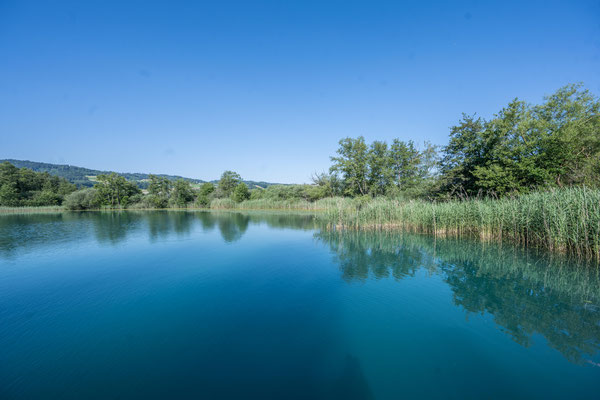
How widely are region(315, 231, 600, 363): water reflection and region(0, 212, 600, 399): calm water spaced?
0.05 meters

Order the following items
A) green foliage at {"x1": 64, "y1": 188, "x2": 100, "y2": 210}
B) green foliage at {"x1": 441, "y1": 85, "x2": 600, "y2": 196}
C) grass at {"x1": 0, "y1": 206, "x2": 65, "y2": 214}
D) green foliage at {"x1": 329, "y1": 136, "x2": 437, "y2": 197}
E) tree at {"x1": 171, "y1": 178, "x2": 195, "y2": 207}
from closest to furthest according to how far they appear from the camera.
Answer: green foliage at {"x1": 441, "y1": 85, "x2": 600, "y2": 196} → green foliage at {"x1": 329, "y1": 136, "x2": 437, "y2": 197} → grass at {"x1": 0, "y1": 206, "x2": 65, "y2": 214} → green foliage at {"x1": 64, "y1": 188, "x2": 100, "y2": 210} → tree at {"x1": 171, "y1": 178, "x2": 195, "y2": 207}

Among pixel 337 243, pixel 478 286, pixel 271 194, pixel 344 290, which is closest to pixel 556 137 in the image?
pixel 478 286

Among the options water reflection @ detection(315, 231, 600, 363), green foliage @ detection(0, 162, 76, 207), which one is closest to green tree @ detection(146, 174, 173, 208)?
green foliage @ detection(0, 162, 76, 207)

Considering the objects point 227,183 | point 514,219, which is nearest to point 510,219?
point 514,219

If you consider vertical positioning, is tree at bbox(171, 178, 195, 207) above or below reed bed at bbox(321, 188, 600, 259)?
above

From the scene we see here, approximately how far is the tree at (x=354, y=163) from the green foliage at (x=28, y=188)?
59.6 meters

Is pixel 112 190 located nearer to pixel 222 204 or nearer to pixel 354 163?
pixel 222 204

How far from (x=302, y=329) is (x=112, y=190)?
61400 mm

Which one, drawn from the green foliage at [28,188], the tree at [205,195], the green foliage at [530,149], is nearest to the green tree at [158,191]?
the tree at [205,195]

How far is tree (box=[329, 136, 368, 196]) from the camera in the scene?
28.4m

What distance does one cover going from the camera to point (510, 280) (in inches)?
272

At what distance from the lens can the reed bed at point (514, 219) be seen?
8.25m

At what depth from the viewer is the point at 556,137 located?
44.8 ft

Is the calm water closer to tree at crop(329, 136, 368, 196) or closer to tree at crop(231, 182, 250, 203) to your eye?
tree at crop(329, 136, 368, 196)
